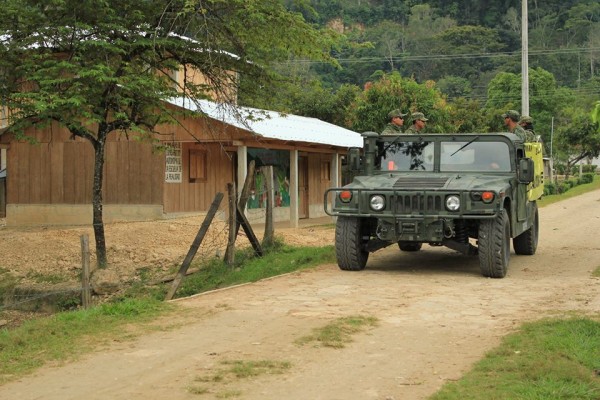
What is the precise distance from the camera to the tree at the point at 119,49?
14.6 metres

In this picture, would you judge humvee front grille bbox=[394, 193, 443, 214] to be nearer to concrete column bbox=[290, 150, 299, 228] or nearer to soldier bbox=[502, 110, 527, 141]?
soldier bbox=[502, 110, 527, 141]

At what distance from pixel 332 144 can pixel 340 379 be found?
18.4 metres

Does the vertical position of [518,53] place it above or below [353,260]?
above

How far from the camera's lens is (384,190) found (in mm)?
11500

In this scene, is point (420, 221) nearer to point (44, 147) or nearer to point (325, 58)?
point (325, 58)

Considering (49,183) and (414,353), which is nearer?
(414,353)

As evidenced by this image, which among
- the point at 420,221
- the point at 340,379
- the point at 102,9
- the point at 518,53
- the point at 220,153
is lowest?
the point at 340,379

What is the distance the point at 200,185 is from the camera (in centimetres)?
2325

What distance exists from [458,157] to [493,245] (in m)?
Answer: 1.84

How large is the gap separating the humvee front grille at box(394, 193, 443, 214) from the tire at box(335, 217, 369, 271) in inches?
27.8

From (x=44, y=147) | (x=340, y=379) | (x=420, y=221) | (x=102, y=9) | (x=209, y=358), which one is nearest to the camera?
(x=340, y=379)

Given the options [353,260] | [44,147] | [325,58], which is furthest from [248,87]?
[44,147]

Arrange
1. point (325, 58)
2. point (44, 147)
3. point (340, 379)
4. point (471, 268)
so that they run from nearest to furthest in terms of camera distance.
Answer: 1. point (340, 379)
2. point (471, 268)
3. point (325, 58)
4. point (44, 147)

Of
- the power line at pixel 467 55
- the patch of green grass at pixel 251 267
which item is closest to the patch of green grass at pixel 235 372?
the patch of green grass at pixel 251 267
